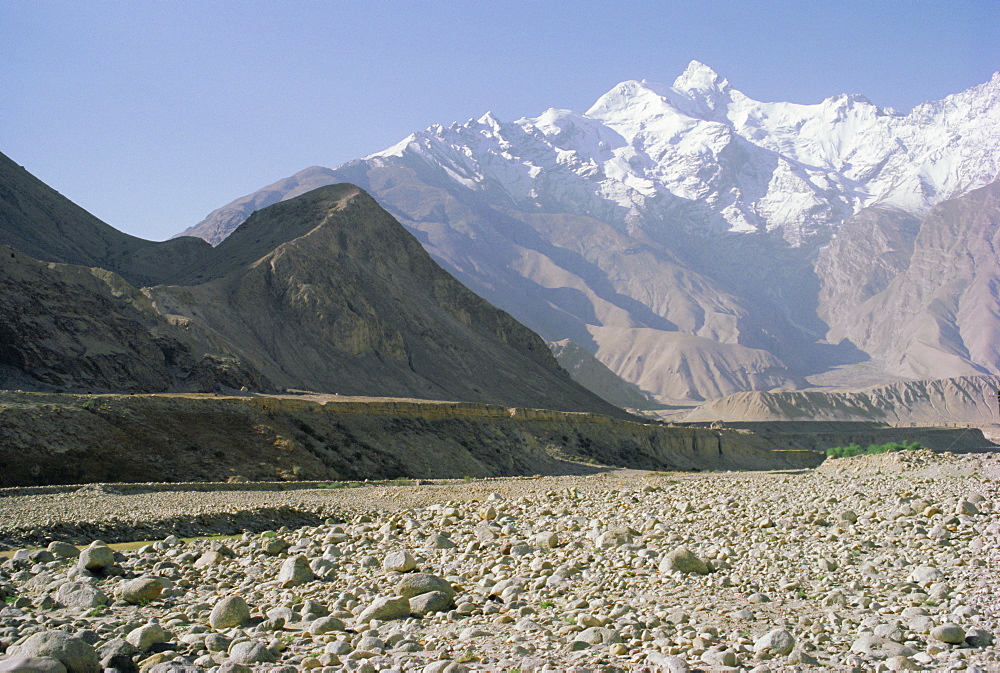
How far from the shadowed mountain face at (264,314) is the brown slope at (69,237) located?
176mm

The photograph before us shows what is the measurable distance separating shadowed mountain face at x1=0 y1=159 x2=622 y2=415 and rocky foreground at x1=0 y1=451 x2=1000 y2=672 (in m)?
29.0

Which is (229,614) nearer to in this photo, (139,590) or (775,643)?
(139,590)

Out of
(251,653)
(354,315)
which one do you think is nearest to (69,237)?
(354,315)

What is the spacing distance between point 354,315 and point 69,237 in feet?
82.6

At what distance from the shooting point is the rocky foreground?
8828 mm

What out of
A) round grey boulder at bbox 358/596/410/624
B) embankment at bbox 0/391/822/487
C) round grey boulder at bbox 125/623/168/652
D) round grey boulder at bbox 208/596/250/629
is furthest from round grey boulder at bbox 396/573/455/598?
embankment at bbox 0/391/822/487

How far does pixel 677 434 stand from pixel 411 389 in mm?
19436

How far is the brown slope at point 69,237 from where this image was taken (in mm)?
66812

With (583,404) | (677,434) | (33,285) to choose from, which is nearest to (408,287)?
(583,404)

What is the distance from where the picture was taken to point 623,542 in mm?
13883

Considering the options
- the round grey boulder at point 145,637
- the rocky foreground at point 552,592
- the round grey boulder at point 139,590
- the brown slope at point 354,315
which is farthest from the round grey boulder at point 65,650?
the brown slope at point 354,315

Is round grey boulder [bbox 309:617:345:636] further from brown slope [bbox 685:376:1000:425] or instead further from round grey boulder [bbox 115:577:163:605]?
brown slope [bbox 685:376:1000:425]

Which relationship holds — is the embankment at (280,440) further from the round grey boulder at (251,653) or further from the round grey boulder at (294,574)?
the round grey boulder at (251,653)

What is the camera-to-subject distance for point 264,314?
6531 centimetres
